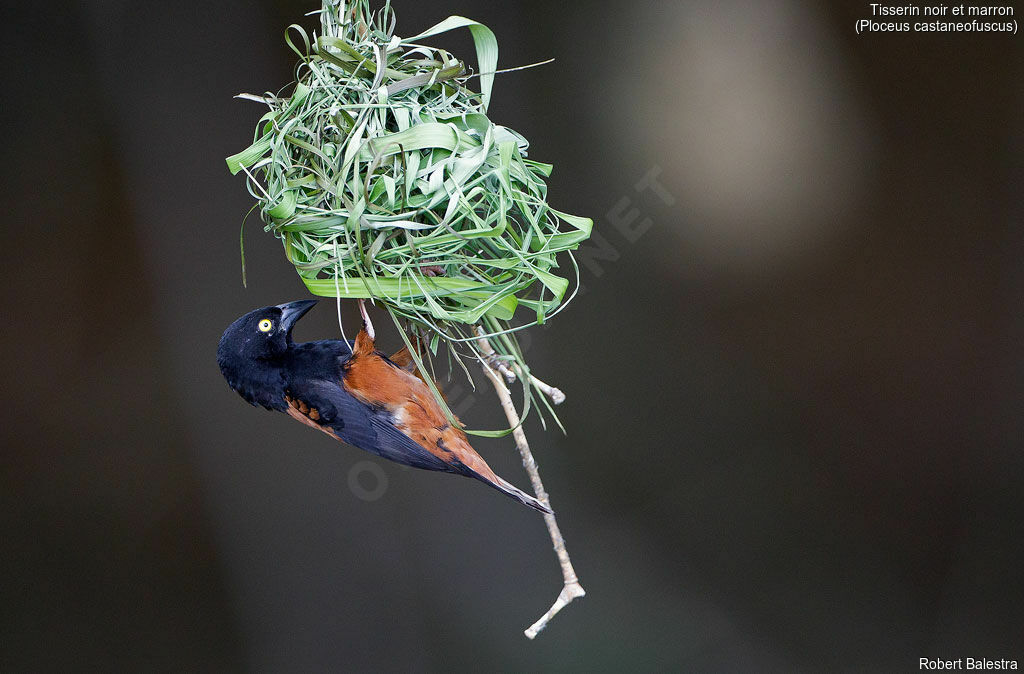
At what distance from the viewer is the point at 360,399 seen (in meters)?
0.96

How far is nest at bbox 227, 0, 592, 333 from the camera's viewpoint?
2.53 ft

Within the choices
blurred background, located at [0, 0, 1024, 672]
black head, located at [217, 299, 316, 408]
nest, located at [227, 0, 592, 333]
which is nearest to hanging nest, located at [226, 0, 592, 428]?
nest, located at [227, 0, 592, 333]

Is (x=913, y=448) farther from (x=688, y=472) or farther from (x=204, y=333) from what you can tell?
(x=204, y=333)

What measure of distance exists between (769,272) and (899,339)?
12.8 inches

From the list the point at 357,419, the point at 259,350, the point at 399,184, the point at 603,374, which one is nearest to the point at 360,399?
the point at 357,419

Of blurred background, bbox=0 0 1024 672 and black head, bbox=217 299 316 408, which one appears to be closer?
black head, bbox=217 299 316 408

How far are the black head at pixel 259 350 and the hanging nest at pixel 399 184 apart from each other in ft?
0.36

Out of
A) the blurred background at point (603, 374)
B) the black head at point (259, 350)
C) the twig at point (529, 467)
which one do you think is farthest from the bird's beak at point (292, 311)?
the blurred background at point (603, 374)

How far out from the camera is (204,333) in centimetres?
158

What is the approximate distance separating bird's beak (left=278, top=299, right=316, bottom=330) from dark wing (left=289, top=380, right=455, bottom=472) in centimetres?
9

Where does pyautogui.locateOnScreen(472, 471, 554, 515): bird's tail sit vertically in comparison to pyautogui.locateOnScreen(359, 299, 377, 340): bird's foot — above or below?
below

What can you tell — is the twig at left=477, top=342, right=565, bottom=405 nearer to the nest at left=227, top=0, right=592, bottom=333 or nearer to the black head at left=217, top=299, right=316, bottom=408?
the nest at left=227, top=0, right=592, bottom=333

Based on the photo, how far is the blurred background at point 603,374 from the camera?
4.84ft

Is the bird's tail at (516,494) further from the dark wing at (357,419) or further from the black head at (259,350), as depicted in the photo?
the black head at (259,350)
